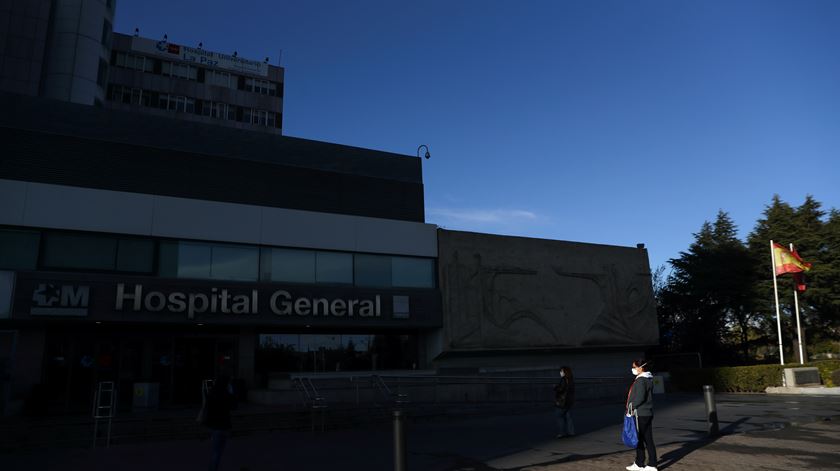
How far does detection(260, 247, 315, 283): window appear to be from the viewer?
2281 centimetres

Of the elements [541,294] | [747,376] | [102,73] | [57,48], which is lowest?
[747,376]

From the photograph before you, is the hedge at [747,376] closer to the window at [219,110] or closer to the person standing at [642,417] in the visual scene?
the person standing at [642,417]

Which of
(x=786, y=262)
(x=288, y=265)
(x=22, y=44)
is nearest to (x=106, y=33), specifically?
(x=22, y=44)

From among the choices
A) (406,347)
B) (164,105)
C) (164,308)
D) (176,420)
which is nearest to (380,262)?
(406,347)

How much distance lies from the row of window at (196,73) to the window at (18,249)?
40.9 meters

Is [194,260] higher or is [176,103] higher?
[176,103]

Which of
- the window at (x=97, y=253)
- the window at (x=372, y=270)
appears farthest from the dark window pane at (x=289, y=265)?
the window at (x=97, y=253)

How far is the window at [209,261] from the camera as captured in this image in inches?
830

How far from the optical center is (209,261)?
21750 millimetres

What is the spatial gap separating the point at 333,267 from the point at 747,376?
2054 cm

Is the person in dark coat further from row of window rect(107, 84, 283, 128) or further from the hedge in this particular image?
row of window rect(107, 84, 283, 128)

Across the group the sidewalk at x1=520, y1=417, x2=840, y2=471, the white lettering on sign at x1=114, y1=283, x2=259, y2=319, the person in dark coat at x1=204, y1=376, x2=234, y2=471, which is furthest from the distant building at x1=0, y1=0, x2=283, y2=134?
the sidewalk at x1=520, y1=417, x2=840, y2=471

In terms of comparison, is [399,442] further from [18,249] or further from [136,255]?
[18,249]

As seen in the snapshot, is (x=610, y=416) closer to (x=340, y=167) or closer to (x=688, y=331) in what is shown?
(x=340, y=167)
